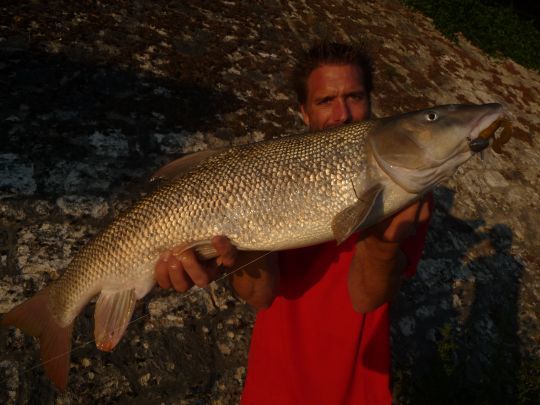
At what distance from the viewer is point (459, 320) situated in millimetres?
3896

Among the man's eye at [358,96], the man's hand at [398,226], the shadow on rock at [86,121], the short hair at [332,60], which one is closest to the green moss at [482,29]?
the shadow on rock at [86,121]

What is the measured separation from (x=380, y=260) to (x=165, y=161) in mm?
2324

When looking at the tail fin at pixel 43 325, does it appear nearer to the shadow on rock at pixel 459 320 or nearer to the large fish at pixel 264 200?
the large fish at pixel 264 200

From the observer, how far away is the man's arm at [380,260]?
211 cm

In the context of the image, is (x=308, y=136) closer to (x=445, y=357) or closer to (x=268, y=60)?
(x=445, y=357)

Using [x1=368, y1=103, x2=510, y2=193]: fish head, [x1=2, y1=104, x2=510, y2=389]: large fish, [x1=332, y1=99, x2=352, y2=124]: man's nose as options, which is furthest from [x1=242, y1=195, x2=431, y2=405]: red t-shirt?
[x1=332, y1=99, x2=352, y2=124]: man's nose

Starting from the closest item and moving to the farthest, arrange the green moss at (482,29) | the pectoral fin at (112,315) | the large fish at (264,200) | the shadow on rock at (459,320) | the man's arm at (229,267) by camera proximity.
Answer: the large fish at (264,200) → the man's arm at (229,267) → the pectoral fin at (112,315) → the shadow on rock at (459,320) → the green moss at (482,29)

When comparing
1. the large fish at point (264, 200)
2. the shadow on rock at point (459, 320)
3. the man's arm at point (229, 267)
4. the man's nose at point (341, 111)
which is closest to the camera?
the large fish at point (264, 200)

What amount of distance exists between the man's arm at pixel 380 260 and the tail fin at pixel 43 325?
1.62m

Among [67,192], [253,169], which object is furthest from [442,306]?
[67,192]

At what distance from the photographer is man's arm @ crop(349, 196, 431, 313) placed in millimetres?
2105

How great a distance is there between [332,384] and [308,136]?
4.34 ft

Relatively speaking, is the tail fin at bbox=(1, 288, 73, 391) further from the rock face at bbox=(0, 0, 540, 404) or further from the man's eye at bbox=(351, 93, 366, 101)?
the man's eye at bbox=(351, 93, 366, 101)

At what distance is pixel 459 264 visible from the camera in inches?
172
